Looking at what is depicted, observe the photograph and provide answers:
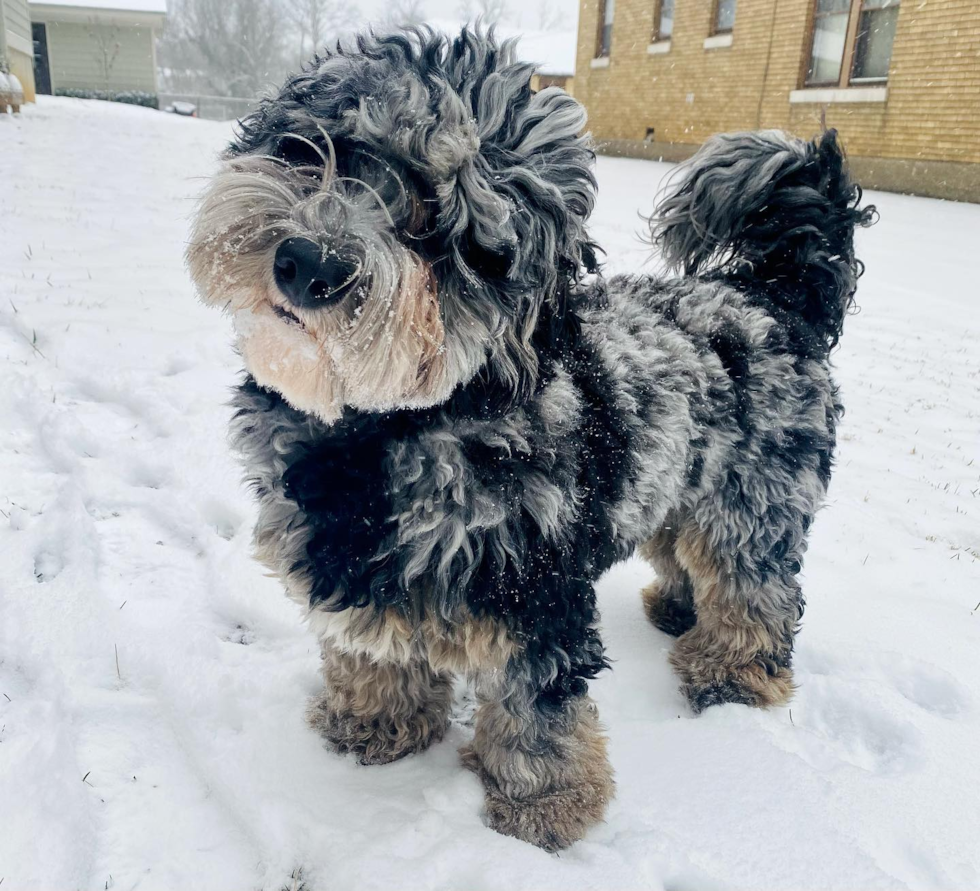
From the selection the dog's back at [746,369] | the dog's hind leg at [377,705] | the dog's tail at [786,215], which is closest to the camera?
the dog's hind leg at [377,705]

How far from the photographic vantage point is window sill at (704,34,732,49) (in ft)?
52.5

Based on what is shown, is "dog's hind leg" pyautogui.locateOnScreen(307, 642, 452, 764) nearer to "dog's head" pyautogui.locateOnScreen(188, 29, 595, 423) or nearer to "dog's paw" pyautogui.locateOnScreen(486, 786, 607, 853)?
"dog's paw" pyautogui.locateOnScreen(486, 786, 607, 853)

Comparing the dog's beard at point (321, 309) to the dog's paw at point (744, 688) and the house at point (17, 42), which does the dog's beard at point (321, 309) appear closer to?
the dog's paw at point (744, 688)

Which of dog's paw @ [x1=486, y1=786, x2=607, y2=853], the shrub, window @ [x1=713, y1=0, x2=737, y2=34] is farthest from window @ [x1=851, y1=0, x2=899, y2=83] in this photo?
the shrub

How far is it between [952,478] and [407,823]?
4.58m

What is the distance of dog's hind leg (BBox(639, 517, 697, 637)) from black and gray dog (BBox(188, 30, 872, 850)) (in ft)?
1.57

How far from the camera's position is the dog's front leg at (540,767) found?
241 cm

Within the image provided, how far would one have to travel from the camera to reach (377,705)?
2682 mm

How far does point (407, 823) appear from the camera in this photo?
2373 millimetres

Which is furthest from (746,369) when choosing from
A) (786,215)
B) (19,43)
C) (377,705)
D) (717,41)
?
(19,43)

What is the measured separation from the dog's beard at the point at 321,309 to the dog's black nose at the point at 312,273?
0.03 m

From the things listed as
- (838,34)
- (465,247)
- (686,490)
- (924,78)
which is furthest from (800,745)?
(838,34)

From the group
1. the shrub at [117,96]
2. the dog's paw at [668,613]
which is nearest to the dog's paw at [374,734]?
the dog's paw at [668,613]

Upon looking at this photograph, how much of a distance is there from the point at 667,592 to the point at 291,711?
1875 millimetres
